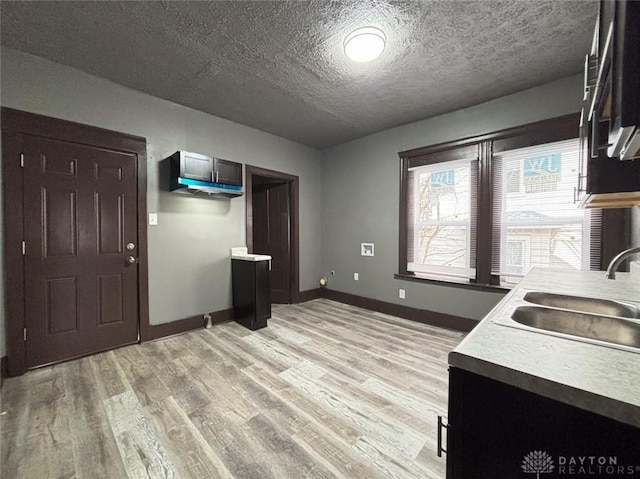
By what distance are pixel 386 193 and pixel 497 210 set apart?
4.56 ft

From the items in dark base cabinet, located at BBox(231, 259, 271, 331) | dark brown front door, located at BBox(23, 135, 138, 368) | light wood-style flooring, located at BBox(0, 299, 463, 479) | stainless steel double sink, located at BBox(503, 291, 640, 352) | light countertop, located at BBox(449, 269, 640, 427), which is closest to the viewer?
light countertop, located at BBox(449, 269, 640, 427)

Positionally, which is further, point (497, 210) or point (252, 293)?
point (252, 293)

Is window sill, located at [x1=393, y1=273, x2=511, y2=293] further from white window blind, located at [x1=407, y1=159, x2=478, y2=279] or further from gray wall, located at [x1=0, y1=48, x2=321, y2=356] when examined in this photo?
gray wall, located at [x1=0, y1=48, x2=321, y2=356]

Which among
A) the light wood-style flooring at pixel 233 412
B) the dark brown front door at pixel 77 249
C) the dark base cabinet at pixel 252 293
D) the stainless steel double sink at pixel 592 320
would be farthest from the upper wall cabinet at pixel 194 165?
the stainless steel double sink at pixel 592 320

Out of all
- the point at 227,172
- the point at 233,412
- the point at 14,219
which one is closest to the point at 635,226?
the point at 233,412

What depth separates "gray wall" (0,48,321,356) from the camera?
2162 mm

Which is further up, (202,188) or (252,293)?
(202,188)

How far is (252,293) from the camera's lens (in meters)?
3.13

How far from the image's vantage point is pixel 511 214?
277 centimetres

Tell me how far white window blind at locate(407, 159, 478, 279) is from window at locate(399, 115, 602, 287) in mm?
11

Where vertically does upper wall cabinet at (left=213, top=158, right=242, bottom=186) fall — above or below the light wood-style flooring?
above

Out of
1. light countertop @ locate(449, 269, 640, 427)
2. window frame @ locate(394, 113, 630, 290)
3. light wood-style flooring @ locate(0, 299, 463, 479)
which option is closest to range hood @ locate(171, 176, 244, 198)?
light wood-style flooring @ locate(0, 299, 463, 479)

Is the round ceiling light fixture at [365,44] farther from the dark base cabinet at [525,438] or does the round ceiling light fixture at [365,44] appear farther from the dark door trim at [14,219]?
the dark door trim at [14,219]

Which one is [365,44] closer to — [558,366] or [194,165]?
[194,165]
